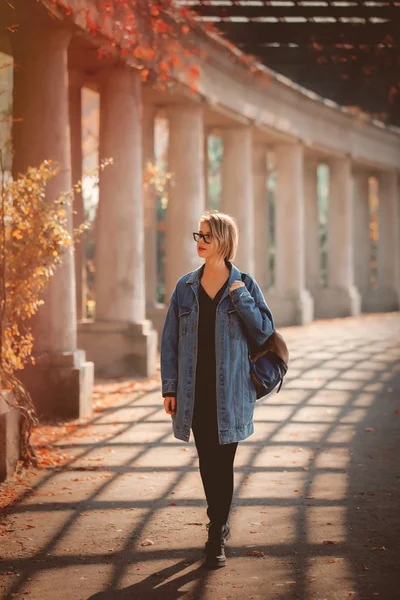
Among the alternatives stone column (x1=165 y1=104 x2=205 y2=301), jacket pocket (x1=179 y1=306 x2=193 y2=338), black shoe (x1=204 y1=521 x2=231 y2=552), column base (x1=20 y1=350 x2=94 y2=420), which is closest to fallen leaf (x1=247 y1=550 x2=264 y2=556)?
black shoe (x1=204 y1=521 x2=231 y2=552)

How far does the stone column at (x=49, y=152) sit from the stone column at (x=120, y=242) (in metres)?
3.95

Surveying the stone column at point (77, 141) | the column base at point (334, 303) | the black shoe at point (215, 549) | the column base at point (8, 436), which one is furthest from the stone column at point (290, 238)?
the black shoe at point (215, 549)

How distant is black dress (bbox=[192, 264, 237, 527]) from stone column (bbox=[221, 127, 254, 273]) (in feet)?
64.7

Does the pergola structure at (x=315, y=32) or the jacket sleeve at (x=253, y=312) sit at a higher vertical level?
the pergola structure at (x=315, y=32)

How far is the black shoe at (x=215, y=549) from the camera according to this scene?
21.9 ft

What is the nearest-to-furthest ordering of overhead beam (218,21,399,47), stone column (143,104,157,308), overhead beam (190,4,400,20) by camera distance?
overhead beam (190,4,400,20), stone column (143,104,157,308), overhead beam (218,21,399,47)

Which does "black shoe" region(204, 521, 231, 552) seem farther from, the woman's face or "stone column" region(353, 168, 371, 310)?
"stone column" region(353, 168, 371, 310)

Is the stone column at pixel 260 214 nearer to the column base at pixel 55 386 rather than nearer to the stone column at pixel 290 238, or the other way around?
the stone column at pixel 290 238

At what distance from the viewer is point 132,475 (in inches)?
389

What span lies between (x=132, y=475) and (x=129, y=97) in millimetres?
9121

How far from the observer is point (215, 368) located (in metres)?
6.86

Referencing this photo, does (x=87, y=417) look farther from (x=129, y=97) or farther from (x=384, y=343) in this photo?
(x=384, y=343)

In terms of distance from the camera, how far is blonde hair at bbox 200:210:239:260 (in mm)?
6883

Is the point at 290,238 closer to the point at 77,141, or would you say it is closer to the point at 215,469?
the point at 77,141
